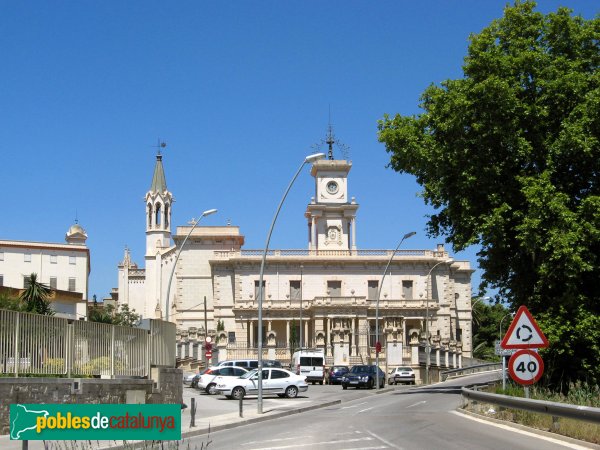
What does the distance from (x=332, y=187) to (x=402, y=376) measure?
128 ft

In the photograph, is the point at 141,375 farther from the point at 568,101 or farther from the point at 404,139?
the point at 568,101

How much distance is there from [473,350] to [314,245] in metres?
22.4

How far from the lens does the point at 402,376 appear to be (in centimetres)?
5875

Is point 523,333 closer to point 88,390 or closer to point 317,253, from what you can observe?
point 88,390

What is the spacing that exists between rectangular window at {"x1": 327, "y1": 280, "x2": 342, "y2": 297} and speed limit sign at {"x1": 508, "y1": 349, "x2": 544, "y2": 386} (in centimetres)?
→ 7125

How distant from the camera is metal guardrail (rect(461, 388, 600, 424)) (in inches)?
561

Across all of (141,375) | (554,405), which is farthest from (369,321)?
(554,405)

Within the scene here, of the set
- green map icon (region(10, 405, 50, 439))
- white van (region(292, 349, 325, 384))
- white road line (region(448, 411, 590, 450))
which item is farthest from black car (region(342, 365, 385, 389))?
green map icon (region(10, 405, 50, 439))

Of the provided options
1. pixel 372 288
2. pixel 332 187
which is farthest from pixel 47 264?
pixel 372 288

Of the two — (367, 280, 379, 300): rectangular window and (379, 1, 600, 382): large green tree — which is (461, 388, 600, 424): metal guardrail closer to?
(379, 1, 600, 382): large green tree

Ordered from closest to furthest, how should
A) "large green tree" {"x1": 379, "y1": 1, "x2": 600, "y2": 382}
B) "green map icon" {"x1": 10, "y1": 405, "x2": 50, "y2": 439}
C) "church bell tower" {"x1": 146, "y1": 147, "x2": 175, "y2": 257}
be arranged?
"green map icon" {"x1": 10, "y1": 405, "x2": 50, "y2": 439} < "large green tree" {"x1": 379, "y1": 1, "x2": 600, "y2": 382} < "church bell tower" {"x1": 146, "y1": 147, "x2": 175, "y2": 257}

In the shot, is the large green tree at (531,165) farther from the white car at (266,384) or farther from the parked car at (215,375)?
the parked car at (215,375)

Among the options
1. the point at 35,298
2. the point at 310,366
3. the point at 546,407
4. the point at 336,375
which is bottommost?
the point at 336,375

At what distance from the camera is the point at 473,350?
326 ft
